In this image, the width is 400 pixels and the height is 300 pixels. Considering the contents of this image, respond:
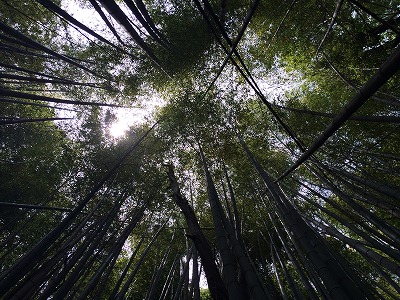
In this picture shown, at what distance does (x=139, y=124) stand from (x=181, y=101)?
5.93 feet

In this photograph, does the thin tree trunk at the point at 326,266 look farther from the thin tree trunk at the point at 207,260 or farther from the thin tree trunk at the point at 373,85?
the thin tree trunk at the point at 373,85

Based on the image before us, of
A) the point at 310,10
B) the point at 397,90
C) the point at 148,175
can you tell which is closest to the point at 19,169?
the point at 148,175

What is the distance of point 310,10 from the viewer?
4.93 metres

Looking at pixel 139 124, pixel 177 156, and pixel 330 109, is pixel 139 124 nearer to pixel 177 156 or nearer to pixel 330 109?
pixel 177 156

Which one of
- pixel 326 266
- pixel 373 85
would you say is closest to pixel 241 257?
pixel 326 266

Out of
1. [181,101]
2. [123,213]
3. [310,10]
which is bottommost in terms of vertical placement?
[123,213]

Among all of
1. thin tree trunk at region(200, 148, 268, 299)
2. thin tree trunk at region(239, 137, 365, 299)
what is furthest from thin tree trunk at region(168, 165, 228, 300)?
thin tree trunk at region(239, 137, 365, 299)

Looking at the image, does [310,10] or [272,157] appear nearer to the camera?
[310,10]

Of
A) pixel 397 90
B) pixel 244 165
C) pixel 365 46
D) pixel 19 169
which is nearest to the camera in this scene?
pixel 365 46

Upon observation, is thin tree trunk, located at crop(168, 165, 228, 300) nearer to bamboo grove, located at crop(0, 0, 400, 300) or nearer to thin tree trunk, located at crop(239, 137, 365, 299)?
thin tree trunk, located at crop(239, 137, 365, 299)

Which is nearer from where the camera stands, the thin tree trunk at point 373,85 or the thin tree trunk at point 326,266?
the thin tree trunk at point 373,85

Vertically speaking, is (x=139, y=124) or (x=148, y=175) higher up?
(x=139, y=124)

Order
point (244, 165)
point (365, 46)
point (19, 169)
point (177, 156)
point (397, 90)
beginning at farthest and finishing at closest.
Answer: point (19, 169) → point (177, 156) → point (244, 165) → point (397, 90) → point (365, 46)

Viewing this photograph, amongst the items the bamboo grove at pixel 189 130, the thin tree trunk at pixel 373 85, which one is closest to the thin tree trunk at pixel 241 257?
the thin tree trunk at pixel 373 85
